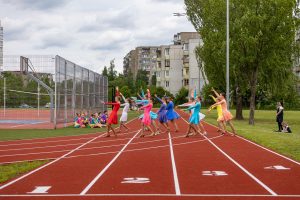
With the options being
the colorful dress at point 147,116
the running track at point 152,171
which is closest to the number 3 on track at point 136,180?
the running track at point 152,171

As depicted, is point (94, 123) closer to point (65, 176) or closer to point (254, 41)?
point (254, 41)

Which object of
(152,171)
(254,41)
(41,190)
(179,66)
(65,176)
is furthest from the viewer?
(179,66)

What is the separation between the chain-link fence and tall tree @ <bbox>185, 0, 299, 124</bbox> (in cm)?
1038

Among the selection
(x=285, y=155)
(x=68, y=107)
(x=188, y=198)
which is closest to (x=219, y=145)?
(x=285, y=155)

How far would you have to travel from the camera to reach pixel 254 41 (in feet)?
112

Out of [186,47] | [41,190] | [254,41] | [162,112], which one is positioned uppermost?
[186,47]

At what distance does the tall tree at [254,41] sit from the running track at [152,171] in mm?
17757

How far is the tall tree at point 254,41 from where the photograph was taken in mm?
34531

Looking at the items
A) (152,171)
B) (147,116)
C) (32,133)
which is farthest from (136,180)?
(32,133)

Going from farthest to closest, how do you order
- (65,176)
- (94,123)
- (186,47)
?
(186,47), (94,123), (65,176)

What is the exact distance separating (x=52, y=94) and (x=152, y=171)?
18515 millimetres

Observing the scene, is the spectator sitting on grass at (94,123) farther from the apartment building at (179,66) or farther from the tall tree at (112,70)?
the tall tree at (112,70)

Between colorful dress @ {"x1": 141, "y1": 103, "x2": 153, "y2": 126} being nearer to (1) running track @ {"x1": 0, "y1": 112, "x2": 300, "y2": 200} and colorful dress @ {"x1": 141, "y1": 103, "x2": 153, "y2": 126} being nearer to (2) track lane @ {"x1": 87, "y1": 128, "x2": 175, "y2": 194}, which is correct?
(1) running track @ {"x1": 0, "y1": 112, "x2": 300, "y2": 200}

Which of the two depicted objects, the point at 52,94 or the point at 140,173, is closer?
the point at 140,173
